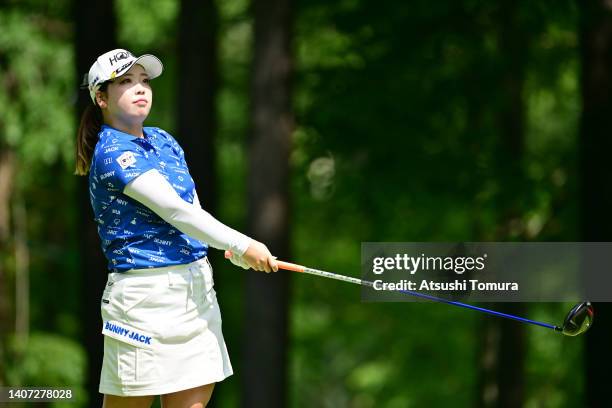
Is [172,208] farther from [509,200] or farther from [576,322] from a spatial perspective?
[509,200]

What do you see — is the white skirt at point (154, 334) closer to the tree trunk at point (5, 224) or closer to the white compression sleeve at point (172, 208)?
the white compression sleeve at point (172, 208)

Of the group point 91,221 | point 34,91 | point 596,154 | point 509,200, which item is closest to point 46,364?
point 34,91

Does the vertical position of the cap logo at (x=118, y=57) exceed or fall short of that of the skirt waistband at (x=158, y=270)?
it exceeds it

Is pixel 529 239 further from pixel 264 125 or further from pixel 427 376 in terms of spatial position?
pixel 427 376

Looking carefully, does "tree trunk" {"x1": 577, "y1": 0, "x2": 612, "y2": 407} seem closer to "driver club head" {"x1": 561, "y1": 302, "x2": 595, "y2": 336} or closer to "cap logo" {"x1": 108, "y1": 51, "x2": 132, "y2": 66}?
"driver club head" {"x1": 561, "y1": 302, "x2": 595, "y2": 336}

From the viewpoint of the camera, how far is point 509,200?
360 inches

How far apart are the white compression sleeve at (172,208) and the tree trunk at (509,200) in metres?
5.84

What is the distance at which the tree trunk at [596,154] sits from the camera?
7.45 meters

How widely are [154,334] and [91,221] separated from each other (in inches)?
159

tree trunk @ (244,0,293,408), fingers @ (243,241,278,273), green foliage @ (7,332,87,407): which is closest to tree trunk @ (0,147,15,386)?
green foliage @ (7,332,87,407)

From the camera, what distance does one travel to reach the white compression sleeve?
10.8 feet

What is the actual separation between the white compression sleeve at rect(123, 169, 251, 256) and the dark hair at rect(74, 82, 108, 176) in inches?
14.0

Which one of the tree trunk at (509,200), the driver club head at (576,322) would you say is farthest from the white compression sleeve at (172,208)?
the tree trunk at (509,200)

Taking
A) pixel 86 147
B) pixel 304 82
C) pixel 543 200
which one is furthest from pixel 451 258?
pixel 304 82
